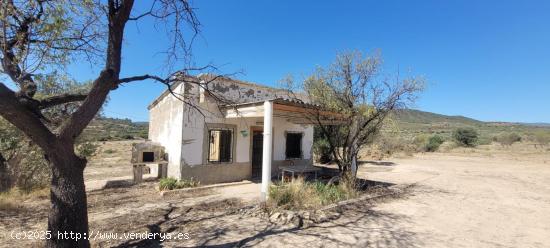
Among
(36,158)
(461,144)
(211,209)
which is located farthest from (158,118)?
(461,144)

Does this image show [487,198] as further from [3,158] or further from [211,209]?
[3,158]

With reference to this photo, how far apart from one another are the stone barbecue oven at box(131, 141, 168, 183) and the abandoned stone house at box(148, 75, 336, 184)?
0.88 ft

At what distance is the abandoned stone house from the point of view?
9828 mm

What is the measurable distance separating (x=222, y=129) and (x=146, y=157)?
2935 millimetres

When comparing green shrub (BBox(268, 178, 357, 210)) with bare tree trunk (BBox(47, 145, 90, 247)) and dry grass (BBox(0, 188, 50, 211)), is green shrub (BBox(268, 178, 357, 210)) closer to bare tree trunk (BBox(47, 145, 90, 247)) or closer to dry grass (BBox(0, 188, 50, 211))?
bare tree trunk (BBox(47, 145, 90, 247))

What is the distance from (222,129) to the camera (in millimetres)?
10719

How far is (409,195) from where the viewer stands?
912 cm

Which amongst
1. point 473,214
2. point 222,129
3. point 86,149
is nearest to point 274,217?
point 473,214

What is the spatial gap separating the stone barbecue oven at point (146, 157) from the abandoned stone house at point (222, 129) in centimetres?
27

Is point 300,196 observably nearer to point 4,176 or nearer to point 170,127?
point 170,127

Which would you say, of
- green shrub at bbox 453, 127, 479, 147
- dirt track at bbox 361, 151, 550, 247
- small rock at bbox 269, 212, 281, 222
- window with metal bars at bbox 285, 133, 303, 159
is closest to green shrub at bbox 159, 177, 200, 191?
small rock at bbox 269, 212, 281, 222

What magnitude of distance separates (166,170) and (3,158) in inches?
181

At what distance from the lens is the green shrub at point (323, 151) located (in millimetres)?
18250

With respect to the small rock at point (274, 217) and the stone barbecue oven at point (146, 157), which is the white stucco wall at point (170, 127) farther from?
the small rock at point (274, 217)
